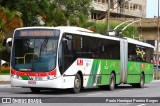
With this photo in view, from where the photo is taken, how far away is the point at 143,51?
34.9 m

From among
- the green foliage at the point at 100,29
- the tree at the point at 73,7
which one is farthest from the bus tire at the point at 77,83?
the green foliage at the point at 100,29

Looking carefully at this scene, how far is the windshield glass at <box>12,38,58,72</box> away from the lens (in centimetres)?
2306

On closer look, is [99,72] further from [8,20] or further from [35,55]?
[8,20]

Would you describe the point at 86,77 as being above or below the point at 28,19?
below

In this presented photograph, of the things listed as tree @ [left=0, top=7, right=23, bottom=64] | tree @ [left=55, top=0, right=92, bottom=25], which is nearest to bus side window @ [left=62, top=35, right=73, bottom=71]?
tree @ [left=0, top=7, right=23, bottom=64]

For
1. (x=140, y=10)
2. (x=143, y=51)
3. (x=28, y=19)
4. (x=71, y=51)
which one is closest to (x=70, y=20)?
(x=28, y=19)

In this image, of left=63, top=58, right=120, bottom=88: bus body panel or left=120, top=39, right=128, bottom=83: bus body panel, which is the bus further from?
left=120, top=39, right=128, bottom=83: bus body panel

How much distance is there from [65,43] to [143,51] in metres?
12.3

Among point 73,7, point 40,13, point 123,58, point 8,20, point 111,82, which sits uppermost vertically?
point 73,7

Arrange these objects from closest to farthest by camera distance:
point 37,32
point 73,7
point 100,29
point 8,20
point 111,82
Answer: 1. point 37,32
2. point 111,82
3. point 8,20
4. point 73,7
5. point 100,29

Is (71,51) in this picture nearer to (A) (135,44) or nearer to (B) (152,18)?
(A) (135,44)

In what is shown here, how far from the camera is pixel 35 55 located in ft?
76.1

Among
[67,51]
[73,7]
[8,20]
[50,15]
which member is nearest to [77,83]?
[67,51]

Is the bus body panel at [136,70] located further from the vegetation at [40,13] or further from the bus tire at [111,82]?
the vegetation at [40,13]
